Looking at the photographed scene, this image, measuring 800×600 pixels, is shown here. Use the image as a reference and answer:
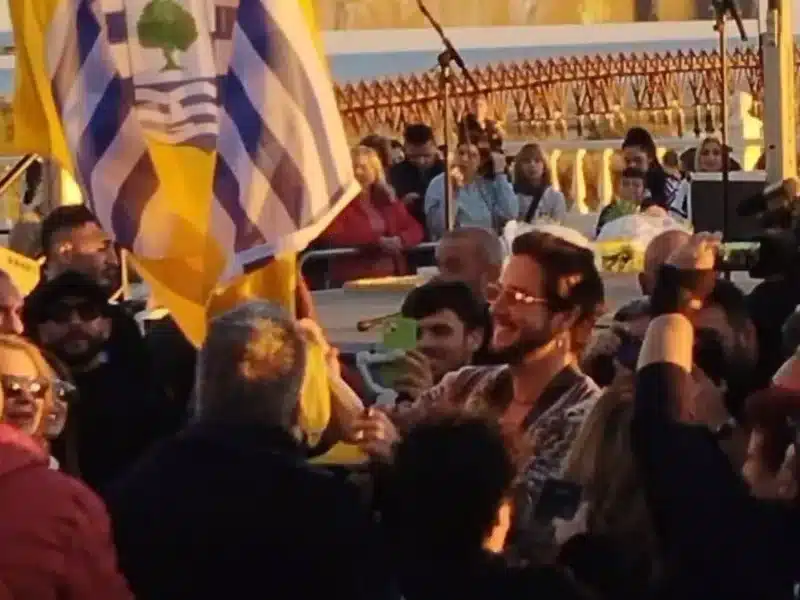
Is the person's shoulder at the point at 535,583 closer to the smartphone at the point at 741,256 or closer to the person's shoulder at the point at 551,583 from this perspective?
the person's shoulder at the point at 551,583

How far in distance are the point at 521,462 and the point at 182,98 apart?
2298 mm

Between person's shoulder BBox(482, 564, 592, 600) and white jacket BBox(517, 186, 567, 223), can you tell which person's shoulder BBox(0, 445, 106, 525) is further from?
white jacket BBox(517, 186, 567, 223)

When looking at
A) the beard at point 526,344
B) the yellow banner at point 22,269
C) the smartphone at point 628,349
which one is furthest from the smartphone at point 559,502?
the yellow banner at point 22,269

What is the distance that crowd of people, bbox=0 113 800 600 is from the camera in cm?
431

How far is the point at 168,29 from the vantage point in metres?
6.55

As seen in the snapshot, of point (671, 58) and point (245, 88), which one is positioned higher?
point (245, 88)

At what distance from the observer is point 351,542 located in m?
4.58

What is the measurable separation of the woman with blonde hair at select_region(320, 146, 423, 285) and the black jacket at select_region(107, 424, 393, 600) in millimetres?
6917

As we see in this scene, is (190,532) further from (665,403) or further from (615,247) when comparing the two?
(615,247)

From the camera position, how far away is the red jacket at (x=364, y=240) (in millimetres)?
11570

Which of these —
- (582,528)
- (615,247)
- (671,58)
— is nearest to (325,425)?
(582,528)

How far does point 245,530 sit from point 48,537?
1.26ft

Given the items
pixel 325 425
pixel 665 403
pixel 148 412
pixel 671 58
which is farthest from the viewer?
pixel 671 58

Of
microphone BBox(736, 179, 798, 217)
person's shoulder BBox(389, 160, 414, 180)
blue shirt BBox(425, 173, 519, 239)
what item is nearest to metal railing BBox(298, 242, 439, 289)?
blue shirt BBox(425, 173, 519, 239)
